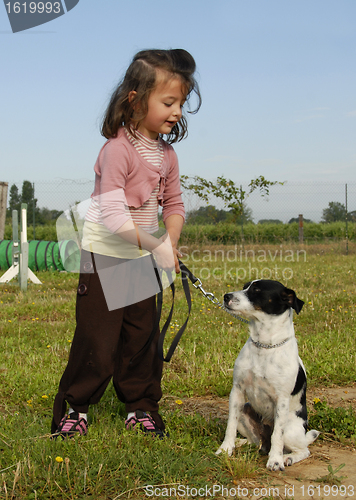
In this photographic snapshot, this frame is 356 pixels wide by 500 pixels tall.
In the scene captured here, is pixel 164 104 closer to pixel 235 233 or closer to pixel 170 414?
pixel 170 414

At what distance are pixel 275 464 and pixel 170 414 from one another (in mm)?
785

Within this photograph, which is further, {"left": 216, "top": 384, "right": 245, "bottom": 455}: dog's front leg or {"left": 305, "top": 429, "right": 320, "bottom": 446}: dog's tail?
{"left": 305, "top": 429, "right": 320, "bottom": 446}: dog's tail

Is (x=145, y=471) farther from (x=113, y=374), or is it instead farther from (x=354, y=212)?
(x=354, y=212)

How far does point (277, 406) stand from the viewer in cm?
239

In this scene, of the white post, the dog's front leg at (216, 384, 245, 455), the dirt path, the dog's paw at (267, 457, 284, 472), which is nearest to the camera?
the dirt path

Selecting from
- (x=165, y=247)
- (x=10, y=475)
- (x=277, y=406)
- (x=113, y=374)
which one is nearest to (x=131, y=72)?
(x=165, y=247)

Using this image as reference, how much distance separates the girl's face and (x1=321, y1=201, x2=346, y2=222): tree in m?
14.5

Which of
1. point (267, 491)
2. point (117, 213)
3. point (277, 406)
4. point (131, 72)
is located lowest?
point (267, 491)

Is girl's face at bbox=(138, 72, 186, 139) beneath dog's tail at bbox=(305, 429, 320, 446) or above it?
above

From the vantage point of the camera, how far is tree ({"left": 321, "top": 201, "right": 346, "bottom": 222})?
636 inches

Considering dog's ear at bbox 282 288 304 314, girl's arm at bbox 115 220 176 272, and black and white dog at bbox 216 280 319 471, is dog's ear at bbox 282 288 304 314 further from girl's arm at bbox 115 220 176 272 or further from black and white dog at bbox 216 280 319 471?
girl's arm at bbox 115 220 176 272

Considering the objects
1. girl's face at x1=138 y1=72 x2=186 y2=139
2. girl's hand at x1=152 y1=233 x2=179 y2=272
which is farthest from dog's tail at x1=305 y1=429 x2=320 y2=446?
girl's face at x1=138 y1=72 x2=186 y2=139

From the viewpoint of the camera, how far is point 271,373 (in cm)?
238

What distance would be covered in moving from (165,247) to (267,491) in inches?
48.7
